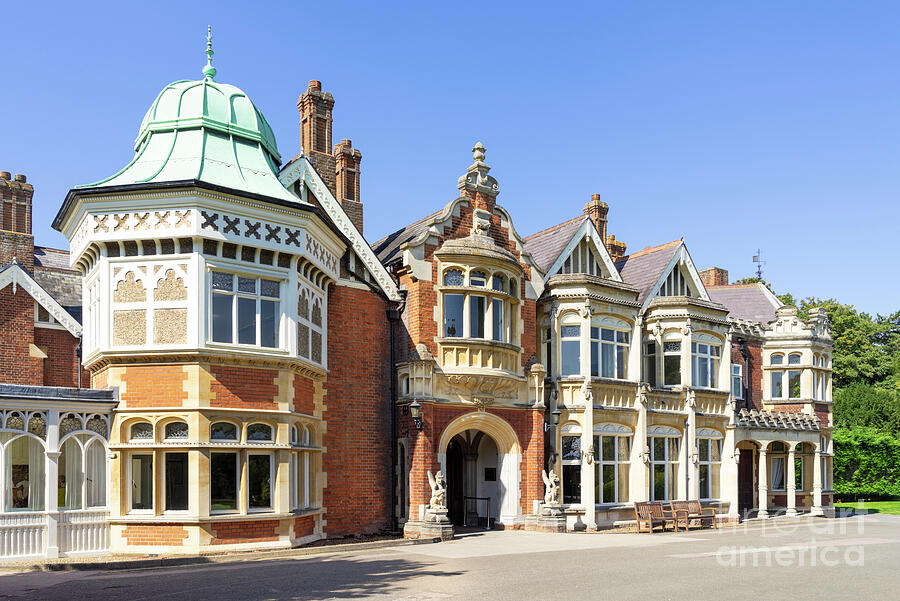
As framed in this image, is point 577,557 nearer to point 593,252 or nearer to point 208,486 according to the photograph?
point 208,486

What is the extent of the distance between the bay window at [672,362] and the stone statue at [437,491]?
10.5 meters

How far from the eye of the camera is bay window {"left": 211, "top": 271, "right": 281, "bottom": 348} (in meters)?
18.5

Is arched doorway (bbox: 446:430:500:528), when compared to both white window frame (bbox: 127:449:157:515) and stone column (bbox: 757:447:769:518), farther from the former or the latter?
stone column (bbox: 757:447:769:518)

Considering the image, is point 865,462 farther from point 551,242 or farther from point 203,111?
point 203,111

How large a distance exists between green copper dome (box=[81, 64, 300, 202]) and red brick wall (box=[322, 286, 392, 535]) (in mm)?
3978

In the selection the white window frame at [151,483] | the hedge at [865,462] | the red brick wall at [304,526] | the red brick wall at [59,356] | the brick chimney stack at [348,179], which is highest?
the brick chimney stack at [348,179]

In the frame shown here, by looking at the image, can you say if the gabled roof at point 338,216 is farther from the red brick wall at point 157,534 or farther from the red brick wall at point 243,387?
the red brick wall at point 157,534

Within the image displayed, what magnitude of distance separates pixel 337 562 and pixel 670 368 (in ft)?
52.8

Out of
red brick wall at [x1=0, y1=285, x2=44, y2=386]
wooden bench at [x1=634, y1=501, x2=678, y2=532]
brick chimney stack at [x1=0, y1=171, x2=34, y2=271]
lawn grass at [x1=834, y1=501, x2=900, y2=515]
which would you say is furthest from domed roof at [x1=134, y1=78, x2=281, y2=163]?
lawn grass at [x1=834, y1=501, x2=900, y2=515]

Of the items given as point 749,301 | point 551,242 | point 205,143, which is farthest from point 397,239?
point 749,301

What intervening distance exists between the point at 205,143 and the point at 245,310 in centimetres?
427

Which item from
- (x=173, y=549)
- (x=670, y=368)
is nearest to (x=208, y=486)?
(x=173, y=549)

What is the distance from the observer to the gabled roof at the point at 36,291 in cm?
2228

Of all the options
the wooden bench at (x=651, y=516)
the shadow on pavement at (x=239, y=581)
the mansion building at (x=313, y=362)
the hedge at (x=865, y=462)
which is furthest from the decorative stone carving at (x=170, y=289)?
the hedge at (x=865, y=462)
